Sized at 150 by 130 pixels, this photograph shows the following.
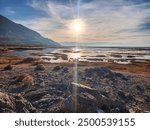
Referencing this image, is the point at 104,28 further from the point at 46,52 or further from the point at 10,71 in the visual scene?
the point at 10,71

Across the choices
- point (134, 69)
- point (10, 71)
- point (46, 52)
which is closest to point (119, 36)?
point (134, 69)

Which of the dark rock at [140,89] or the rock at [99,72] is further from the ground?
the rock at [99,72]

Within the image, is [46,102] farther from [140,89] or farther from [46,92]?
[140,89]

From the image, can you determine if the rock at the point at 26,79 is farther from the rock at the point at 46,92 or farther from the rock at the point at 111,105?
the rock at the point at 111,105

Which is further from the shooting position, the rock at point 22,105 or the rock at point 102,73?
the rock at point 102,73

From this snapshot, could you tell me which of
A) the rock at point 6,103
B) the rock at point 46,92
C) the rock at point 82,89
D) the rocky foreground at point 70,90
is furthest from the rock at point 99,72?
the rock at point 6,103

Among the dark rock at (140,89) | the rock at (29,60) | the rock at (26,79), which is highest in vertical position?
the rock at (29,60)
